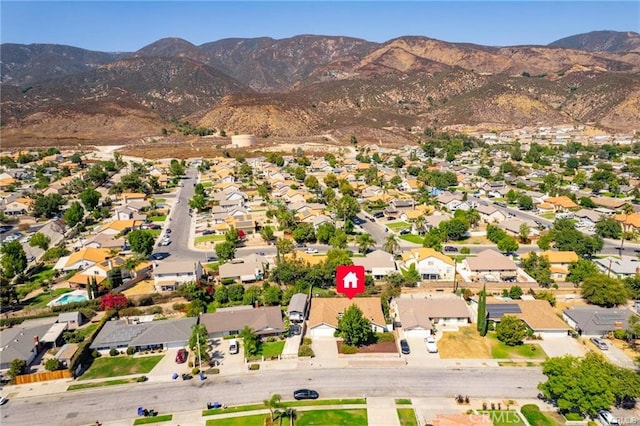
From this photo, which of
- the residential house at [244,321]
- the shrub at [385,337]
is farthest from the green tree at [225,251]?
the shrub at [385,337]

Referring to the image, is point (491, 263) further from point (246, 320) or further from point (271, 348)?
point (246, 320)

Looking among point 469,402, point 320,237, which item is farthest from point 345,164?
point 469,402

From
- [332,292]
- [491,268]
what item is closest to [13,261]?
[332,292]

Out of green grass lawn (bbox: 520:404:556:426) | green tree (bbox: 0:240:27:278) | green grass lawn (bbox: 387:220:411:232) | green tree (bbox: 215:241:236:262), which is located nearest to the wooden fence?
green tree (bbox: 0:240:27:278)

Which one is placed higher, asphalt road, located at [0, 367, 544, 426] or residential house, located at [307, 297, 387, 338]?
residential house, located at [307, 297, 387, 338]

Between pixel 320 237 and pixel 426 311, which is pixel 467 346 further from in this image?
pixel 320 237

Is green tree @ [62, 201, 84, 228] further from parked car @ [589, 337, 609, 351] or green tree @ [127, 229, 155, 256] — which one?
parked car @ [589, 337, 609, 351]

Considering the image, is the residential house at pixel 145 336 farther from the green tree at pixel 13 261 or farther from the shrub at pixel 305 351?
the green tree at pixel 13 261
